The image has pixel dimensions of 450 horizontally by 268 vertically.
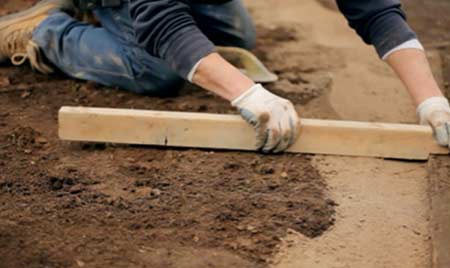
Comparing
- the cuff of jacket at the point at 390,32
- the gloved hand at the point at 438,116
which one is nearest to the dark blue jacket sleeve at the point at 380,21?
the cuff of jacket at the point at 390,32

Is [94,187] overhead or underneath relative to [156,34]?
underneath

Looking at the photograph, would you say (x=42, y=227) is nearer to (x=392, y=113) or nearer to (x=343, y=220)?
(x=343, y=220)

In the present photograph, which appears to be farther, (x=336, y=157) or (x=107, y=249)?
(x=336, y=157)

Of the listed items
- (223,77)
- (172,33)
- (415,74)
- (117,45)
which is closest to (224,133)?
(223,77)

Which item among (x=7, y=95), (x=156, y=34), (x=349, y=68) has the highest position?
(x=156, y=34)

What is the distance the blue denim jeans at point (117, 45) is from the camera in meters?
3.20

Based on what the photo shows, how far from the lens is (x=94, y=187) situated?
8.35ft

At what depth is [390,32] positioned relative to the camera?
9.38 feet

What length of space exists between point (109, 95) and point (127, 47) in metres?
0.19

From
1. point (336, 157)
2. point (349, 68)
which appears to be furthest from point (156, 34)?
point (349, 68)

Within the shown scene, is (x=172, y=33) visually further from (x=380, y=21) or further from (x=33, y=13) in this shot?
(x=33, y=13)

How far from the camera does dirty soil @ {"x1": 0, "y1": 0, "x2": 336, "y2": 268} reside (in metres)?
2.20

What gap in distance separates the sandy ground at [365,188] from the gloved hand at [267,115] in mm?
186

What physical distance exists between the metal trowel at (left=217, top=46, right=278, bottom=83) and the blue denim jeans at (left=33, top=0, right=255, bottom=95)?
0.09m
